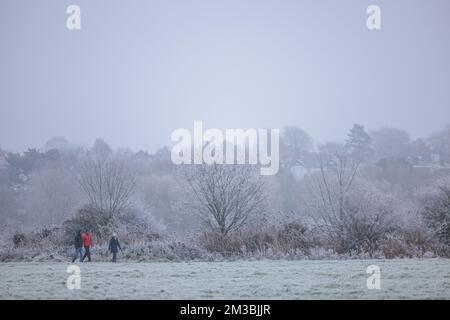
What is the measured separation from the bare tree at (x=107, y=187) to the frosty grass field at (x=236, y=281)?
13.6 metres

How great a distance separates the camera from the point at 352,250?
85.5ft

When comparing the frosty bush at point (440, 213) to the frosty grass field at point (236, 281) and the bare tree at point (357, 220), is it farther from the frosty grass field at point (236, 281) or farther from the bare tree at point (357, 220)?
the frosty grass field at point (236, 281)

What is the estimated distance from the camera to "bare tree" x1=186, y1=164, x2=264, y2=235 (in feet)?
108

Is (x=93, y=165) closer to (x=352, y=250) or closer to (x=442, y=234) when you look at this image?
(x=352, y=250)

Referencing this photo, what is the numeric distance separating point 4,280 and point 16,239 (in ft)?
44.3

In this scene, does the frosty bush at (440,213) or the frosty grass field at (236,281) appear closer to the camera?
the frosty grass field at (236,281)

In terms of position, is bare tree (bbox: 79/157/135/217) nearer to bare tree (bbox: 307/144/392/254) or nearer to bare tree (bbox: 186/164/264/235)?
bare tree (bbox: 186/164/264/235)

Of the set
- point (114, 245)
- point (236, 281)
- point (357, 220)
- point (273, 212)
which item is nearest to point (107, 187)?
point (273, 212)

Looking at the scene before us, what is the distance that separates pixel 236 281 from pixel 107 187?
22.9 metres

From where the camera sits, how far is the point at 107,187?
38531 millimetres

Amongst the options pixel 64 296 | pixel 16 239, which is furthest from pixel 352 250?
pixel 16 239

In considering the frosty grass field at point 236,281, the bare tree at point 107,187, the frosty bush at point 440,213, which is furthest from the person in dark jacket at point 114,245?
the frosty bush at point 440,213

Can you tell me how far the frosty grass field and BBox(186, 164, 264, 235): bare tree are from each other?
1013 cm

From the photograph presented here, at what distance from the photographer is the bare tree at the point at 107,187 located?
3628 centimetres
